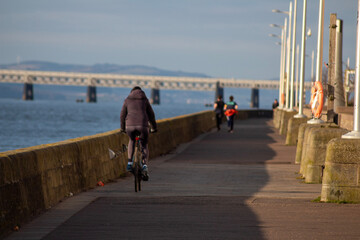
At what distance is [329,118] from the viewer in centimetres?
2169

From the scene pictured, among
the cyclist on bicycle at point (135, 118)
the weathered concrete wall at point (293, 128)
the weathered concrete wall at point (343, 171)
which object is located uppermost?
the cyclist on bicycle at point (135, 118)

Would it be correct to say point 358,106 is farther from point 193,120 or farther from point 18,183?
point 193,120

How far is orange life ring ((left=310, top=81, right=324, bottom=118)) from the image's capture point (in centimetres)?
1938

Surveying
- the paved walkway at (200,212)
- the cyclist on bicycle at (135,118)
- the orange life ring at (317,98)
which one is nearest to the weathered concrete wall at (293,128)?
the orange life ring at (317,98)

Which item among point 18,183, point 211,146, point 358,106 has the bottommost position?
point 211,146

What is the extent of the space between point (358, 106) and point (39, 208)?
4.75 meters

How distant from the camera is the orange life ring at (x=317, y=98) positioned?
19375 mm

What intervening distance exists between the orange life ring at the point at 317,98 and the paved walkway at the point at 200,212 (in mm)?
3021

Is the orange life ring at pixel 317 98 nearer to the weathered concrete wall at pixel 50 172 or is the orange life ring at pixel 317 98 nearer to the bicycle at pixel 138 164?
the weathered concrete wall at pixel 50 172

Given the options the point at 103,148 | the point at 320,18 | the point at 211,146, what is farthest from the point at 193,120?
the point at 103,148

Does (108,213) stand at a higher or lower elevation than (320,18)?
lower

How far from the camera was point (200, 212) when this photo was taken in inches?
423

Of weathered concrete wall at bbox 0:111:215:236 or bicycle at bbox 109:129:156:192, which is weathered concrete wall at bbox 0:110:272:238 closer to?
weathered concrete wall at bbox 0:111:215:236

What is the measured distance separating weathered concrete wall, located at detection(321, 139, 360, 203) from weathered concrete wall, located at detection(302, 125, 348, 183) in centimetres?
→ 348
